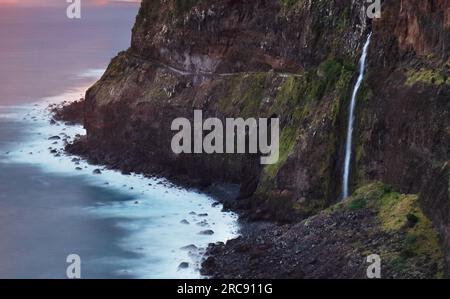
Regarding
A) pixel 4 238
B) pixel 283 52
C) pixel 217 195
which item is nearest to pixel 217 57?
pixel 283 52

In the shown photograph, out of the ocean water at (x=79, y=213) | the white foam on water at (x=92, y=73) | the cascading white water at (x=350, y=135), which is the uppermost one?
the cascading white water at (x=350, y=135)

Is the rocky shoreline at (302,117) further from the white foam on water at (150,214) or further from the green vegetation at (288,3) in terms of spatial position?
the white foam on water at (150,214)

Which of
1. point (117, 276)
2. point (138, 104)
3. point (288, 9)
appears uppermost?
point (288, 9)

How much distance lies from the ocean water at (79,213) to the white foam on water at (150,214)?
0.17ft

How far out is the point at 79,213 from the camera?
56.9m

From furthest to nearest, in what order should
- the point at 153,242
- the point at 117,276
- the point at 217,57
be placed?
the point at 217,57 < the point at 153,242 < the point at 117,276

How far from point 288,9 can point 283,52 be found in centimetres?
253

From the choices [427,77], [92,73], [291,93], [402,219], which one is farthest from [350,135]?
[92,73]

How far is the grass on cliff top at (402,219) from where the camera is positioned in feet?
134

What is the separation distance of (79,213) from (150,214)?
4014mm

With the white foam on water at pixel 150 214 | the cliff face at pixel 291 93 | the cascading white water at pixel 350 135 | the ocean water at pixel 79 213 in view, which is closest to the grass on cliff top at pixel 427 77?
the cliff face at pixel 291 93

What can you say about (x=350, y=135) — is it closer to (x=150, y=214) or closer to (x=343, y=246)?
(x=343, y=246)

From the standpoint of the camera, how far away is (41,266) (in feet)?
157

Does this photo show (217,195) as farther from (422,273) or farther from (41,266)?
(422,273)
